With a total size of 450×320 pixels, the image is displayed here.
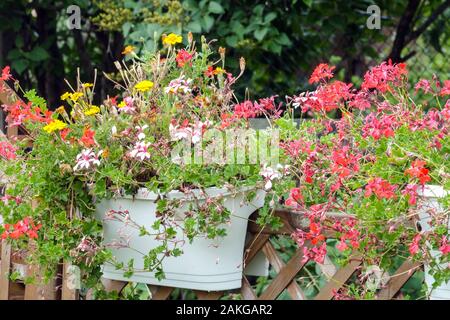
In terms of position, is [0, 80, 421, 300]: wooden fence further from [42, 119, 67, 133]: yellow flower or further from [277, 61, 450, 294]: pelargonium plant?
[42, 119, 67, 133]: yellow flower

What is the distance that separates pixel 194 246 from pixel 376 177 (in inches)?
16.9

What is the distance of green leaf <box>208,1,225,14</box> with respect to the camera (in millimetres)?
2803

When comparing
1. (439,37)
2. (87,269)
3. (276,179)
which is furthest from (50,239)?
(439,37)

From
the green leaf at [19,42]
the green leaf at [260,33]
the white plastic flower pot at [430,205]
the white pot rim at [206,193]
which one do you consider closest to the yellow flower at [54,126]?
the white pot rim at [206,193]

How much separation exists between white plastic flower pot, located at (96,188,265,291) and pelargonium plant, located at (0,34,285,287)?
27 millimetres

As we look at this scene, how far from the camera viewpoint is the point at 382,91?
5.50 feet

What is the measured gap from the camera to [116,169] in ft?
5.41

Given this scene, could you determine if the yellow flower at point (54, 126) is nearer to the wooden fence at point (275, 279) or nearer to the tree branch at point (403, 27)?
the wooden fence at point (275, 279)

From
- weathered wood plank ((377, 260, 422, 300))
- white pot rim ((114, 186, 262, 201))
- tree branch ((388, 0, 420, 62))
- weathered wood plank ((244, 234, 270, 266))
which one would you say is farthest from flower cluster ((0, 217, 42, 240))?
tree branch ((388, 0, 420, 62))

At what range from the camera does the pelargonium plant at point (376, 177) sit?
147cm

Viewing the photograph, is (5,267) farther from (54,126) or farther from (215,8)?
(215,8)
